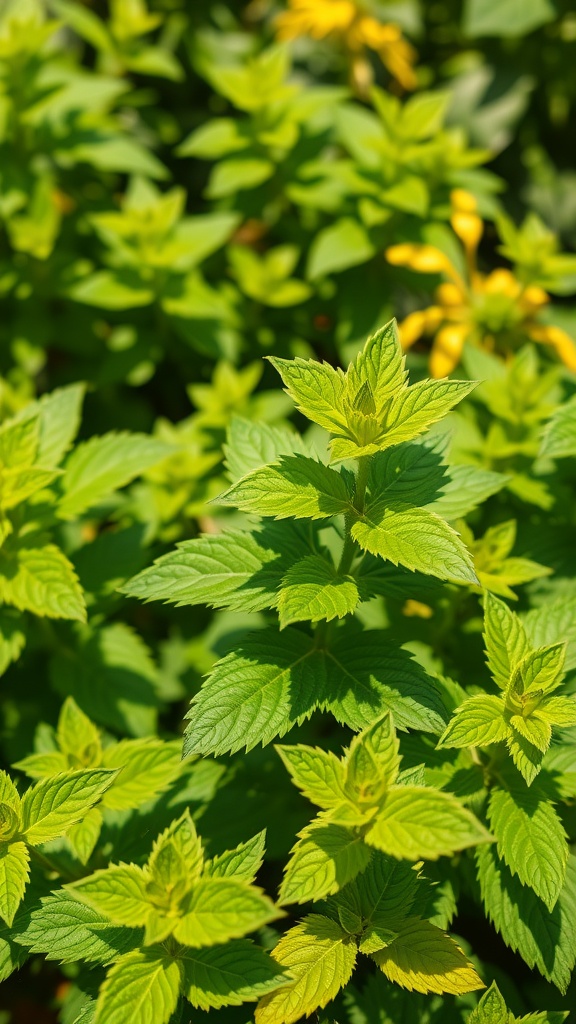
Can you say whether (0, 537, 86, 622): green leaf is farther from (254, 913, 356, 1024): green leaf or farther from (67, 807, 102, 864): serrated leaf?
(254, 913, 356, 1024): green leaf

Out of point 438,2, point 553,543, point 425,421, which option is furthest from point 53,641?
point 438,2

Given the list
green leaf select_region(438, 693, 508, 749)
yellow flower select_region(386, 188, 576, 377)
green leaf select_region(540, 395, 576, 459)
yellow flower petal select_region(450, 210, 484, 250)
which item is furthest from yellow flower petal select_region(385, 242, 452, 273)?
green leaf select_region(438, 693, 508, 749)

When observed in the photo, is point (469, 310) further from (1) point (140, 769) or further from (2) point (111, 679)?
(1) point (140, 769)

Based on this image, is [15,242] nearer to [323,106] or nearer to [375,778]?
[323,106]

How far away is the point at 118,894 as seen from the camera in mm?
1056

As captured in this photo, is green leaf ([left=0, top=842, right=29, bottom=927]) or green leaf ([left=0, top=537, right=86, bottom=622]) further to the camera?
green leaf ([left=0, top=537, right=86, bottom=622])

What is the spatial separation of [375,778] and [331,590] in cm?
26

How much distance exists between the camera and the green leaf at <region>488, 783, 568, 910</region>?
42.1 inches

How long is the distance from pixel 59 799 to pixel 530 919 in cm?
71

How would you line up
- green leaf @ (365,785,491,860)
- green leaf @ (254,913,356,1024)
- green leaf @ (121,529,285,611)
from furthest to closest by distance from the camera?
1. green leaf @ (121,529,285,611)
2. green leaf @ (254,913,356,1024)
3. green leaf @ (365,785,491,860)

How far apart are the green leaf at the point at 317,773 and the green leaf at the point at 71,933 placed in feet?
1.09

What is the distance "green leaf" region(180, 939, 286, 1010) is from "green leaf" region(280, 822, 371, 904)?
0.12m

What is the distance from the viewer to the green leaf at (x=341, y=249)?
2.03 metres

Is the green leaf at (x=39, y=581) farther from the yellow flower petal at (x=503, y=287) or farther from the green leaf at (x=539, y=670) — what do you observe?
the yellow flower petal at (x=503, y=287)
